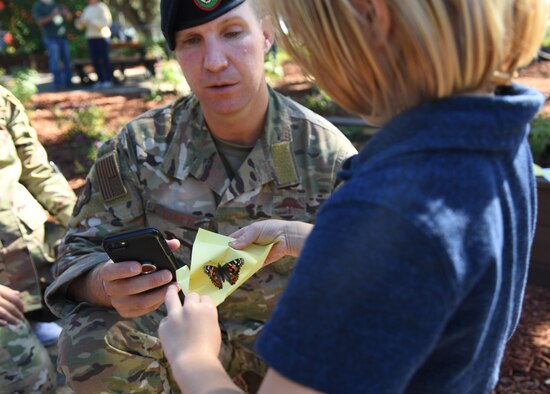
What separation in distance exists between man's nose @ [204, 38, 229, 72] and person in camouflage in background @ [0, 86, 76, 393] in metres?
1.20

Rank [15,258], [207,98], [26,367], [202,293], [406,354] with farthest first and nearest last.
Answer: [15,258] < [26,367] < [207,98] < [202,293] < [406,354]

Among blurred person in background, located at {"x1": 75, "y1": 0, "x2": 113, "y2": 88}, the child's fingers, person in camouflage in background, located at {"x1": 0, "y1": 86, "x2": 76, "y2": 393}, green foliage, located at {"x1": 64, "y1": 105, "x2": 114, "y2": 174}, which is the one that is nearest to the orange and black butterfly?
the child's fingers

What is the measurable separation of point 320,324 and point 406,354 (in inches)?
5.4

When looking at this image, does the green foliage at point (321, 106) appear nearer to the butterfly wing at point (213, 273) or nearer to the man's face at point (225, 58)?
the man's face at point (225, 58)

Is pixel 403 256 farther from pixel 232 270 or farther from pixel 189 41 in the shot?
pixel 189 41

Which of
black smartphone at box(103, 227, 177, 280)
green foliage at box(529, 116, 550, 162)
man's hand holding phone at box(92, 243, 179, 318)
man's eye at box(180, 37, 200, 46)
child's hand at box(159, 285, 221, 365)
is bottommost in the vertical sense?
green foliage at box(529, 116, 550, 162)

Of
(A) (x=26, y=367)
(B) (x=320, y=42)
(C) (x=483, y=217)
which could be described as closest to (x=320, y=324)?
(C) (x=483, y=217)

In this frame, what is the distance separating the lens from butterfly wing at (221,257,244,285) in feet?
5.31

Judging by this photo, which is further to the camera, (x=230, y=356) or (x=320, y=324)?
(x=230, y=356)

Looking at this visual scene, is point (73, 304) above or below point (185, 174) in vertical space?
below

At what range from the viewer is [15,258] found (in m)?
2.83

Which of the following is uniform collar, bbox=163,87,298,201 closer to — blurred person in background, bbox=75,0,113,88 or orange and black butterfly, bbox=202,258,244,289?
orange and black butterfly, bbox=202,258,244,289

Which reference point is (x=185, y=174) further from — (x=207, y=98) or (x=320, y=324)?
(x=320, y=324)

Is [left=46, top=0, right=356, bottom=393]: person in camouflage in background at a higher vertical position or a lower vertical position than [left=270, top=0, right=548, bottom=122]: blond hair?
lower
